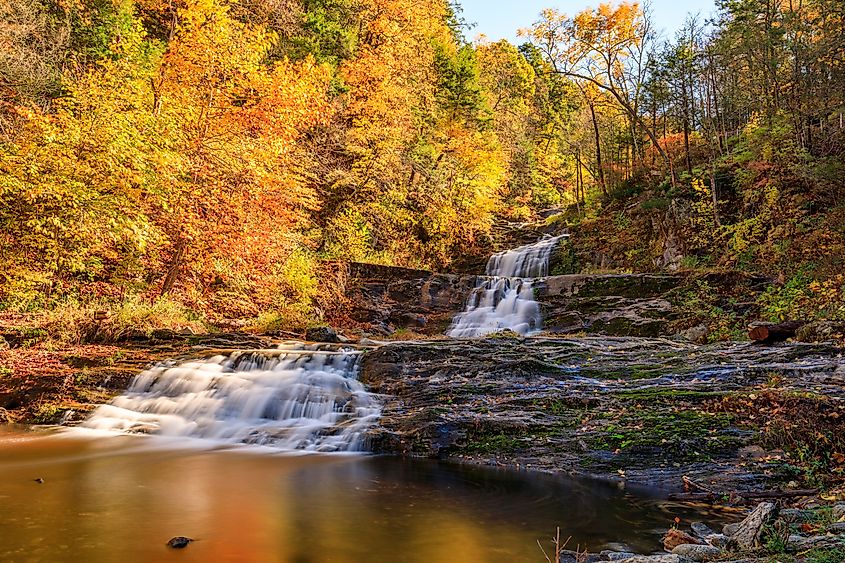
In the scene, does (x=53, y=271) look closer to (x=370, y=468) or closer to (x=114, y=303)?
(x=114, y=303)

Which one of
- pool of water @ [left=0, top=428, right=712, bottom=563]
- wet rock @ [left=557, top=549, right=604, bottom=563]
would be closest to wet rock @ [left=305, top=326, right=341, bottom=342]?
pool of water @ [left=0, top=428, right=712, bottom=563]

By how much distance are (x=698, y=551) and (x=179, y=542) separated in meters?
3.45

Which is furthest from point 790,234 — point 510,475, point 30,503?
point 30,503

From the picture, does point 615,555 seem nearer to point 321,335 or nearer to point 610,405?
point 610,405

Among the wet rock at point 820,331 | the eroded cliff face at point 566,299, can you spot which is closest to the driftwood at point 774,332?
the wet rock at point 820,331

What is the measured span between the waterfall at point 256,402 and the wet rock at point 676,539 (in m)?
4.16

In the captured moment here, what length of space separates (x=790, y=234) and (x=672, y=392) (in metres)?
9.94

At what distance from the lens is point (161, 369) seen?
32.2ft

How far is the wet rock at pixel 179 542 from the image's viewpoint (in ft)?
13.1

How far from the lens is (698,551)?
332cm

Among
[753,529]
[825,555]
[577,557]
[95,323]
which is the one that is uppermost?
[95,323]

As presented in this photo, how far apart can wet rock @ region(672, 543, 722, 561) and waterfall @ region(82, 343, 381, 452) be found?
444cm

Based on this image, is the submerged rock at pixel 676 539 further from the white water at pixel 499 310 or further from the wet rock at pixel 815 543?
the white water at pixel 499 310

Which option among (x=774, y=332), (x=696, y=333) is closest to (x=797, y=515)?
(x=774, y=332)
